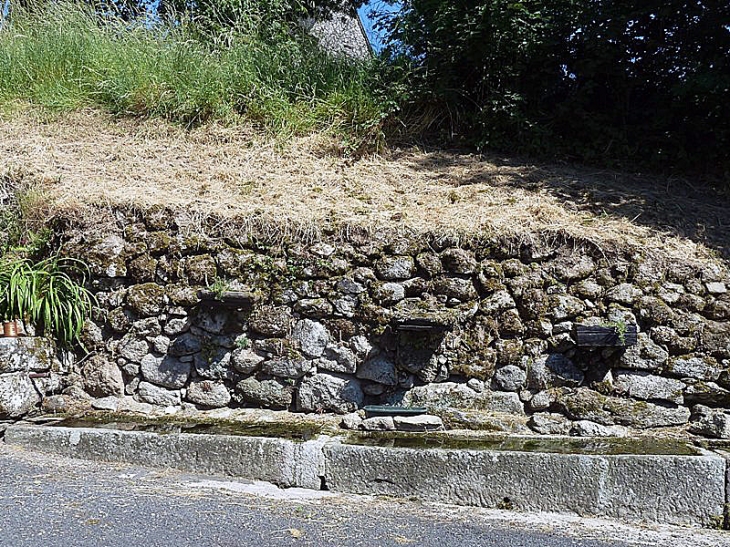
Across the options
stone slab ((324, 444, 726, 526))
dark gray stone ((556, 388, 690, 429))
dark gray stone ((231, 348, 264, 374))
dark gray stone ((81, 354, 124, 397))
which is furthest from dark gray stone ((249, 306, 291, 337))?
dark gray stone ((556, 388, 690, 429))

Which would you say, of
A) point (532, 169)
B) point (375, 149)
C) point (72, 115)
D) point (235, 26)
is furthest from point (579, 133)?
point (72, 115)

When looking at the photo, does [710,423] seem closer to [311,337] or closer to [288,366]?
[311,337]

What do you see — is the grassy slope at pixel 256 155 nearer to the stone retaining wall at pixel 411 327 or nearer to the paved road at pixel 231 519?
the stone retaining wall at pixel 411 327

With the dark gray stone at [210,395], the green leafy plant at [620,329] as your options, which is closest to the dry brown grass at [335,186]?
the green leafy plant at [620,329]

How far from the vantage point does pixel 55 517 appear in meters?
2.99

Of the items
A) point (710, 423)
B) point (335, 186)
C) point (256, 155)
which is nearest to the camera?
point (710, 423)

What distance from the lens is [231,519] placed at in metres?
3.11

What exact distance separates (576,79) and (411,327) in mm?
4099

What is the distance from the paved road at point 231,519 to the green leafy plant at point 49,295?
108 cm

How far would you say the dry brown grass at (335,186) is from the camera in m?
4.91

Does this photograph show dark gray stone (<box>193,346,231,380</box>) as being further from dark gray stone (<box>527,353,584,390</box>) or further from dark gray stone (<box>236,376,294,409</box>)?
dark gray stone (<box>527,353,584,390</box>)

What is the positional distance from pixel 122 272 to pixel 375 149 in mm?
2890

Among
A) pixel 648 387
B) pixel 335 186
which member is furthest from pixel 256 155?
pixel 648 387

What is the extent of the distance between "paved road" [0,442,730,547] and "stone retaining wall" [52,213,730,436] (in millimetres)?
944
